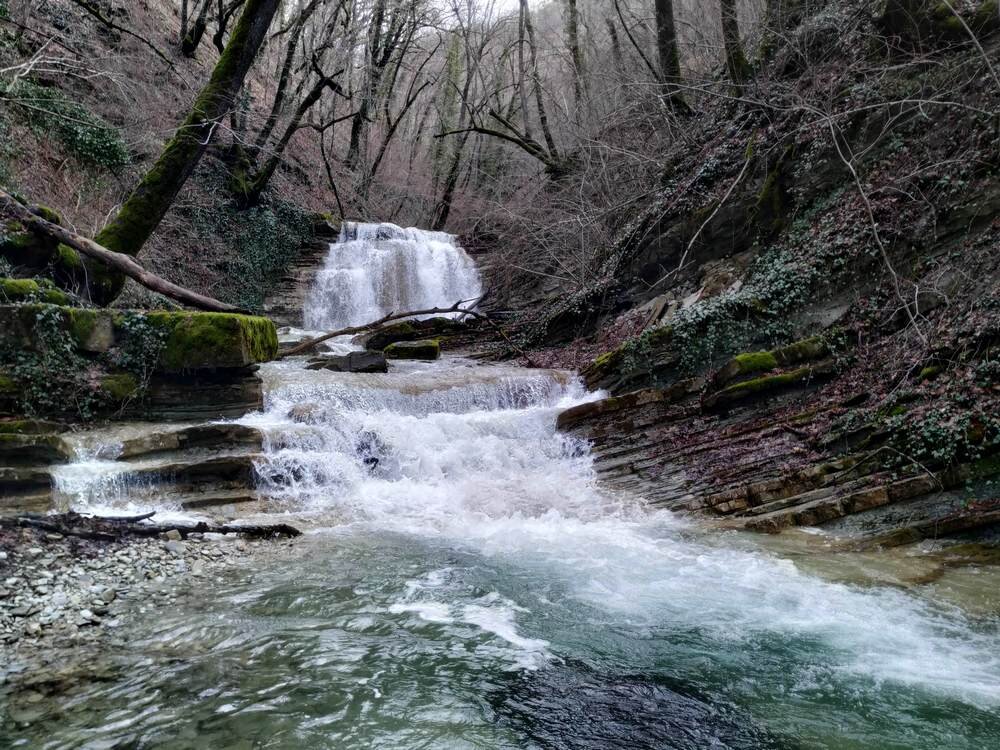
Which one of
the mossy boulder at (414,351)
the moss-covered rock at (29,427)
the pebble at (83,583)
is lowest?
the pebble at (83,583)

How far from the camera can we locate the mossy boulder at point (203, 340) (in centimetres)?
889

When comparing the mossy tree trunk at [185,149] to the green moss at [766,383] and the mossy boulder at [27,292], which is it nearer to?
the mossy boulder at [27,292]

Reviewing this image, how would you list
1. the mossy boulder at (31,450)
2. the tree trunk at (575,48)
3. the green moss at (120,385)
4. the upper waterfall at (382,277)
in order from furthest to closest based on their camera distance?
the upper waterfall at (382,277) < the tree trunk at (575,48) < the green moss at (120,385) < the mossy boulder at (31,450)

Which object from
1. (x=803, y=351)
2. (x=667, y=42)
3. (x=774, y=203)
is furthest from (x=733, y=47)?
(x=803, y=351)

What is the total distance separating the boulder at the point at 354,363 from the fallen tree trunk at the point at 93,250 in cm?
330

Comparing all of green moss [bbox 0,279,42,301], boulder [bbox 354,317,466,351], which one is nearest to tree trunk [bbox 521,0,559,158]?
boulder [bbox 354,317,466,351]

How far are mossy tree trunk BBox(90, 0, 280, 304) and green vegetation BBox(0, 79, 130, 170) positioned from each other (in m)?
4.16

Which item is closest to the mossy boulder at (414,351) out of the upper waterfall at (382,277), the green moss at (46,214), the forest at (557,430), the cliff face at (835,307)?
the forest at (557,430)

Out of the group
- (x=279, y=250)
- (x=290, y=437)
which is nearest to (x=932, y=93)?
(x=290, y=437)

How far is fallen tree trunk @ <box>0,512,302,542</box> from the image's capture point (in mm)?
5742

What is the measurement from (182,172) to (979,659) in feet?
39.6

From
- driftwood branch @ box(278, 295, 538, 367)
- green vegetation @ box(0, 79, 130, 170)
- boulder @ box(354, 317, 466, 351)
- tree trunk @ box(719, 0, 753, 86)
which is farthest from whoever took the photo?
boulder @ box(354, 317, 466, 351)

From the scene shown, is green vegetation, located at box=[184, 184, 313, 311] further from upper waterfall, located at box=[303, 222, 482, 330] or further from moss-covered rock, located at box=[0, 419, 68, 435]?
moss-covered rock, located at box=[0, 419, 68, 435]

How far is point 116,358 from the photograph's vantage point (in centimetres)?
868
